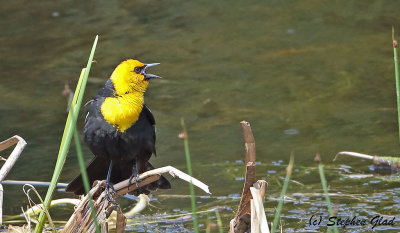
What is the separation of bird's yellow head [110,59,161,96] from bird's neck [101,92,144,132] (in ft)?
0.13

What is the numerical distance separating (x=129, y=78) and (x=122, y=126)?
264mm

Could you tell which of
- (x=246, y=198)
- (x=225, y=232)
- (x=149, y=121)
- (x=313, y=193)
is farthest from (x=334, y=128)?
(x=246, y=198)

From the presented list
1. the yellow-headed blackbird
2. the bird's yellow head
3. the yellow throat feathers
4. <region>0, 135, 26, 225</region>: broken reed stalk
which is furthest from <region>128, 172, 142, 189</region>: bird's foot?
<region>0, 135, 26, 225</region>: broken reed stalk

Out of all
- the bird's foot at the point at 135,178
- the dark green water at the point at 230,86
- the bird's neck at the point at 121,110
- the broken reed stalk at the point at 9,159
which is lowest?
the dark green water at the point at 230,86

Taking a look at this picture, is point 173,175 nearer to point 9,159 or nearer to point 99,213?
point 99,213

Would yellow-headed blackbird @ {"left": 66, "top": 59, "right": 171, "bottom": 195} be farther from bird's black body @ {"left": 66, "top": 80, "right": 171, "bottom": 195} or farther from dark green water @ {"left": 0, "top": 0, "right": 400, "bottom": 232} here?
dark green water @ {"left": 0, "top": 0, "right": 400, "bottom": 232}

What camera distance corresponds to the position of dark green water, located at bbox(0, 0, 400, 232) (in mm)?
5445

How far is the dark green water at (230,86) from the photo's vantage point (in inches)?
214

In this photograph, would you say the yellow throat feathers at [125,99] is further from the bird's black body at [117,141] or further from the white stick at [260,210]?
the white stick at [260,210]

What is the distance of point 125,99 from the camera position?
12.6 feet

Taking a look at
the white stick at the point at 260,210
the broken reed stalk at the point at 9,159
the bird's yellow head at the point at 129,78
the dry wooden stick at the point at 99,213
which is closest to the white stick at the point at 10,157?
the broken reed stalk at the point at 9,159

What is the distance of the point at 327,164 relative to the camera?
→ 19.0ft

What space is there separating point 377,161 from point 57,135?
8.83 ft

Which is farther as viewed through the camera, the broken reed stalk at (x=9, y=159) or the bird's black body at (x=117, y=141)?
the bird's black body at (x=117, y=141)
